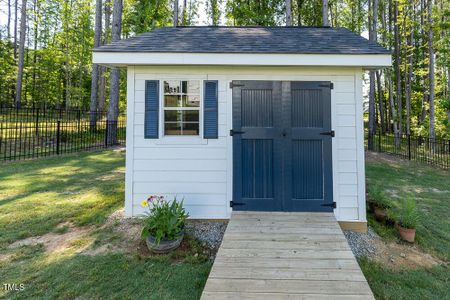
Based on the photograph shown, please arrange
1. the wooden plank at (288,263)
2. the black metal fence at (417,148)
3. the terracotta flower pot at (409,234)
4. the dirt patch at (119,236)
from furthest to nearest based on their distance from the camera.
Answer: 1. the black metal fence at (417,148)
2. the terracotta flower pot at (409,234)
3. the dirt patch at (119,236)
4. the wooden plank at (288,263)

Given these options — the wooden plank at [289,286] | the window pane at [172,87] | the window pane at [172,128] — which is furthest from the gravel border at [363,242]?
the window pane at [172,87]

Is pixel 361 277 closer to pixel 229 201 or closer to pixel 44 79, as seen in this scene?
pixel 229 201

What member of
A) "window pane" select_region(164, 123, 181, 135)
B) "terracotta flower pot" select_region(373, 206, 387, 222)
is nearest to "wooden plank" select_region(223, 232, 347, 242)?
"terracotta flower pot" select_region(373, 206, 387, 222)

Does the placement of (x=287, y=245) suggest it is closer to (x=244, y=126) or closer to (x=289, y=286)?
(x=289, y=286)

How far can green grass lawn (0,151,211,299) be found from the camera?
2.65m

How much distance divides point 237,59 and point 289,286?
295 cm

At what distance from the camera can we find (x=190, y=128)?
163 inches

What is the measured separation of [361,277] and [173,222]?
2.11 meters

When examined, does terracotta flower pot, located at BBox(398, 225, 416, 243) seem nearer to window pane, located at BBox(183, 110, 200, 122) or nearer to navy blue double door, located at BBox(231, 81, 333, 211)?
navy blue double door, located at BBox(231, 81, 333, 211)

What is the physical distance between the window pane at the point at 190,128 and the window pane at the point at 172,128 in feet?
0.31

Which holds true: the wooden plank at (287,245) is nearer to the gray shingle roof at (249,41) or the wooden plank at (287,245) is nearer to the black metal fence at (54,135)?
the gray shingle roof at (249,41)

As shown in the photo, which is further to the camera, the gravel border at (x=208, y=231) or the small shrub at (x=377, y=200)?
the small shrub at (x=377, y=200)

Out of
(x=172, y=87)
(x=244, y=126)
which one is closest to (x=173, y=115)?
(x=172, y=87)

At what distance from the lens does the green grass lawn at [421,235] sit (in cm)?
275
